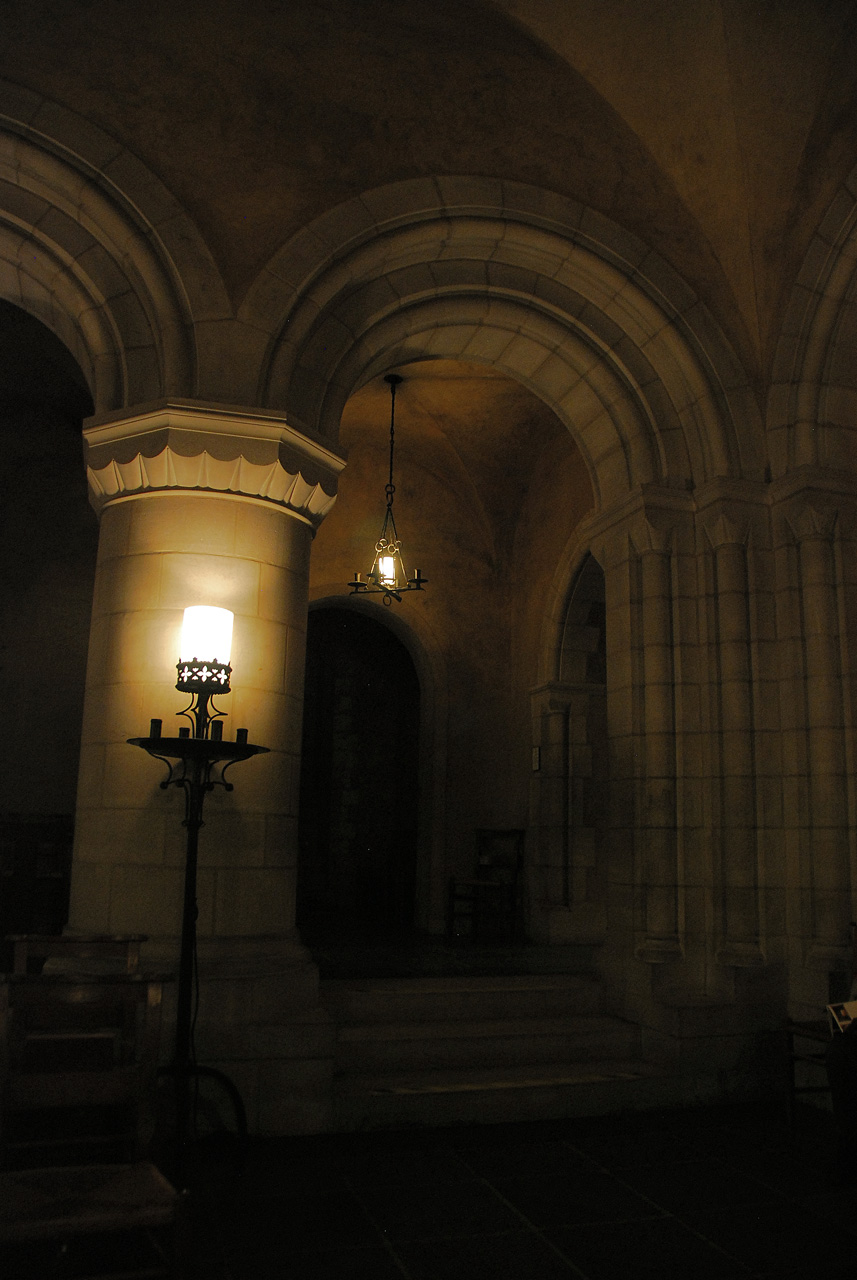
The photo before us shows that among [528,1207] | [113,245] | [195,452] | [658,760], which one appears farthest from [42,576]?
[528,1207]

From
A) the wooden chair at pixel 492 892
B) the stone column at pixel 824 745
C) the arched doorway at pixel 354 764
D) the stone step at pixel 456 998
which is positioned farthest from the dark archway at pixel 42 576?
the stone column at pixel 824 745

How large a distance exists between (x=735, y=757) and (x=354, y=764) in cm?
588

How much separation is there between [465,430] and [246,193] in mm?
4239

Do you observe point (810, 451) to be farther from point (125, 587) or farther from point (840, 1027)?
point (125, 587)

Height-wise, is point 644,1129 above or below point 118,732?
below

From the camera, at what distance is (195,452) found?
413cm

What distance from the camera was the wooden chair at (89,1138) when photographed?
1861 mm

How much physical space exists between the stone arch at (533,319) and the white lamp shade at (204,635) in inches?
52.4

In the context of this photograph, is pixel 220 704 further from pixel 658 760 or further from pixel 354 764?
pixel 354 764

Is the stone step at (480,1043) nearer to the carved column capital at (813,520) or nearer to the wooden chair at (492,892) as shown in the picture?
the carved column capital at (813,520)

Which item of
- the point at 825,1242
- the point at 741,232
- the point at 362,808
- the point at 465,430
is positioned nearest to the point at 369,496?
the point at 465,430

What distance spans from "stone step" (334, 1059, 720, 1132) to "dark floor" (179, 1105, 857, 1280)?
0.27 feet

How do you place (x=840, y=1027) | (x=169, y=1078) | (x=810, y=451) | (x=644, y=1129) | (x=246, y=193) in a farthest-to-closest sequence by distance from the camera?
(x=810, y=451) < (x=246, y=193) < (x=644, y=1129) < (x=840, y=1027) < (x=169, y=1078)

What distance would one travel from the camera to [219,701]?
13.2 feet
